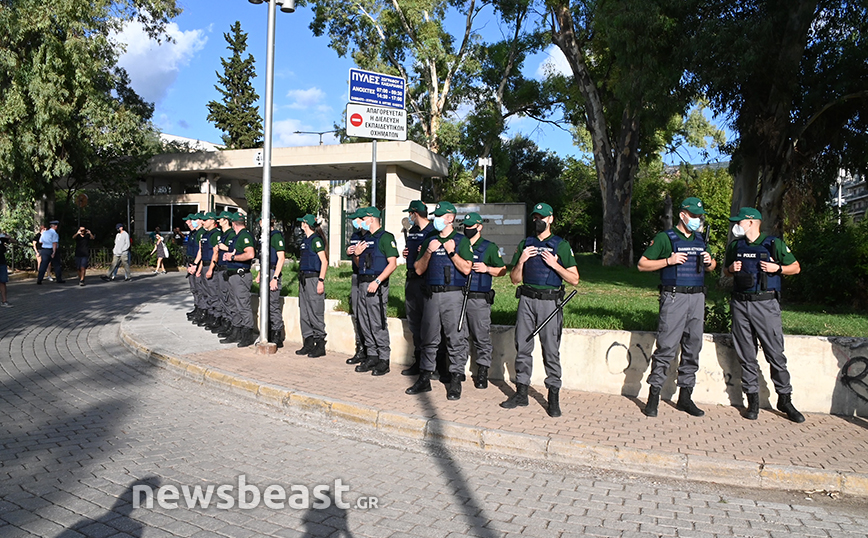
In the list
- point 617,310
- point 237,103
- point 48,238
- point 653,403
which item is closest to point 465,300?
point 653,403

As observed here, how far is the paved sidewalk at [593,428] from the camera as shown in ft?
15.4

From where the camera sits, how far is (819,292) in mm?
11242

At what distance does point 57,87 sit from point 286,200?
1696 cm

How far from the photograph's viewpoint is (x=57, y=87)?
19391mm

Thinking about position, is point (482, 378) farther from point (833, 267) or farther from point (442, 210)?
point (833, 267)

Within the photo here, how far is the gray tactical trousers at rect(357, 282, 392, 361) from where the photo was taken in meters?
7.45

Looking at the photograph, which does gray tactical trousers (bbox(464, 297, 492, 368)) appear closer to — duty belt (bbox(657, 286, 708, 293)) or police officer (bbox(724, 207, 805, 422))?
duty belt (bbox(657, 286, 708, 293))

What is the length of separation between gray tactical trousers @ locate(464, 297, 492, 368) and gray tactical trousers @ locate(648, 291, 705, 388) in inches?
68.3

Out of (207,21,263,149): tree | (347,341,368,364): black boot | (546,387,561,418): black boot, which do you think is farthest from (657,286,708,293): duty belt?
(207,21,263,149): tree

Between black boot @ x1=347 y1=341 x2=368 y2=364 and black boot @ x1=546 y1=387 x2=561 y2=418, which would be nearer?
black boot @ x1=546 y1=387 x2=561 y2=418

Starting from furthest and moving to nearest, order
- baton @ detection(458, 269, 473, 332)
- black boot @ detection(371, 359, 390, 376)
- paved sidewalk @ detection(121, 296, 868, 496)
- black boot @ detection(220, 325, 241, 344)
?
black boot @ detection(220, 325, 241, 344) < black boot @ detection(371, 359, 390, 376) < baton @ detection(458, 269, 473, 332) < paved sidewalk @ detection(121, 296, 868, 496)

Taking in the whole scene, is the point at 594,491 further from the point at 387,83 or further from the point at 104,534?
the point at 387,83

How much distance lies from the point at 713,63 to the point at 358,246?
8.02 metres

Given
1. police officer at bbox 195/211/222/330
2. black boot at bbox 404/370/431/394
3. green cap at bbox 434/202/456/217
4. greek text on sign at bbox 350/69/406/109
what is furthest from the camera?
police officer at bbox 195/211/222/330
